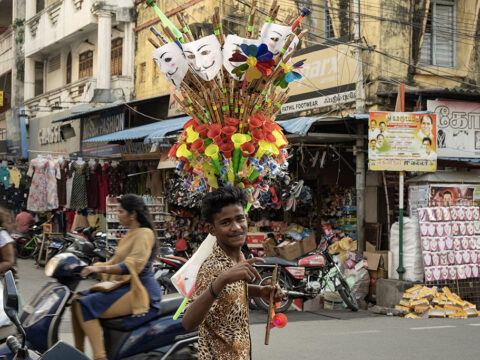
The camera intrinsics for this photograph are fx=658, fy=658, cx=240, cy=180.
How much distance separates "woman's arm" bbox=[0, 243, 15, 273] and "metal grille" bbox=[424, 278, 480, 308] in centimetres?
741

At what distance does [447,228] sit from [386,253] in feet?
3.53

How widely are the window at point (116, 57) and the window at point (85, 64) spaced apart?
116cm

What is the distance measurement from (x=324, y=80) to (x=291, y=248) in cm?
336

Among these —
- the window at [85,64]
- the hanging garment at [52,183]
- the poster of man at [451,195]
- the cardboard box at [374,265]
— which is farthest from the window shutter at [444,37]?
the window at [85,64]

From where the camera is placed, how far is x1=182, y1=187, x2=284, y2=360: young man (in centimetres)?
279

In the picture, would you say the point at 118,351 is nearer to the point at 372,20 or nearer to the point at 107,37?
the point at 372,20

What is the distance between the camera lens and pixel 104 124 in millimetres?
19016

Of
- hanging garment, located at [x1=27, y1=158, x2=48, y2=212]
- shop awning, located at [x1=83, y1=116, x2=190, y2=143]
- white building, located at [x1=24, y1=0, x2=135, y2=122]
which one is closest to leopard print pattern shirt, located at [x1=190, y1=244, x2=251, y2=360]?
shop awning, located at [x1=83, y1=116, x2=190, y2=143]

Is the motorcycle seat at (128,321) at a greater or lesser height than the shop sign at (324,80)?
lesser

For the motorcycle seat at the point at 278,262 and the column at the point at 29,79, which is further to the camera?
the column at the point at 29,79

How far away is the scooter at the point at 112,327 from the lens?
4660 mm

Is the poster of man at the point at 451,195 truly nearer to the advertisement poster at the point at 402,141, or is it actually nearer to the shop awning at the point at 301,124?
the advertisement poster at the point at 402,141

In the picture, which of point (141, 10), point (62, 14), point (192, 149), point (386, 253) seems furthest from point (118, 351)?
point (62, 14)

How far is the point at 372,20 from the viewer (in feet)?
40.0
